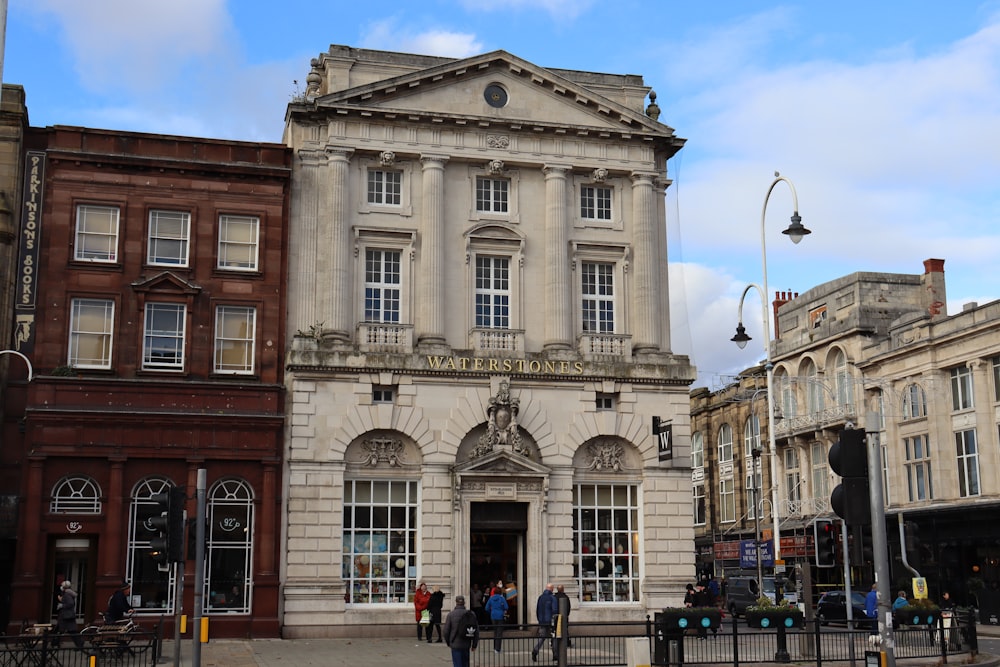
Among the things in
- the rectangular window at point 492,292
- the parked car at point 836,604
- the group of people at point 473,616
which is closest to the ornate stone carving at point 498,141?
the rectangular window at point 492,292

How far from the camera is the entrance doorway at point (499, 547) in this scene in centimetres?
3872

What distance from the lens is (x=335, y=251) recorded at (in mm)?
38781

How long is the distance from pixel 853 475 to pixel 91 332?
26826 mm

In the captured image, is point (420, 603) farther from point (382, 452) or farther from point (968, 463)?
point (968, 463)

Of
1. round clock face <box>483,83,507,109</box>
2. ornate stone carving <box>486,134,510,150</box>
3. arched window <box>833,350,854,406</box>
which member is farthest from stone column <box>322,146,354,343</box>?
arched window <box>833,350,854,406</box>

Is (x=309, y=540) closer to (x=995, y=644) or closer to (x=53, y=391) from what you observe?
(x=53, y=391)

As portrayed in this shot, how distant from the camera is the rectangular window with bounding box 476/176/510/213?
136 feet

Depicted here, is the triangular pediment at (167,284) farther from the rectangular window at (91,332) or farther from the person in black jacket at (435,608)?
the person in black jacket at (435,608)

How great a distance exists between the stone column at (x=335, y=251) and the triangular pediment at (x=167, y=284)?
4097 mm

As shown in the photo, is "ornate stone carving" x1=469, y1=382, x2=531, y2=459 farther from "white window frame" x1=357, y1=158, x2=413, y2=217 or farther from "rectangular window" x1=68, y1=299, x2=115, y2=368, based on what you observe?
"rectangular window" x1=68, y1=299, x2=115, y2=368

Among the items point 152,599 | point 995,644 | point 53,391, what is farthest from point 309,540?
point 995,644

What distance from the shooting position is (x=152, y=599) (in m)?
35.8

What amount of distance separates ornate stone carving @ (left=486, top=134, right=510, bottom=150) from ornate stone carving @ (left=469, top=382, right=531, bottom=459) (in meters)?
8.55

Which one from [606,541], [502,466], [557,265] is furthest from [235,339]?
[606,541]
